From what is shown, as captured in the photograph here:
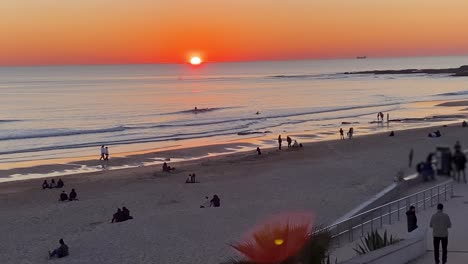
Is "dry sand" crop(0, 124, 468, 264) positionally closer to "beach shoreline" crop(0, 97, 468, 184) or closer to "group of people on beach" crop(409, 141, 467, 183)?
"beach shoreline" crop(0, 97, 468, 184)

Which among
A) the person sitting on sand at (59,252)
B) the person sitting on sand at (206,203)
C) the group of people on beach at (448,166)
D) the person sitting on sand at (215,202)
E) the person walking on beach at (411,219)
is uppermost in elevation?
the group of people on beach at (448,166)

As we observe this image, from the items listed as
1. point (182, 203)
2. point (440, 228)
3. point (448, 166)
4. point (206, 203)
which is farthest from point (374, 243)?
point (182, 203)

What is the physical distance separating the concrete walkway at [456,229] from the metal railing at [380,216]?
252 millimetres

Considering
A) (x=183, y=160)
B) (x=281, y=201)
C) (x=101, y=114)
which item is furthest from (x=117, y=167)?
(x=101, y=114)

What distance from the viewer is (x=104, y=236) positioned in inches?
740

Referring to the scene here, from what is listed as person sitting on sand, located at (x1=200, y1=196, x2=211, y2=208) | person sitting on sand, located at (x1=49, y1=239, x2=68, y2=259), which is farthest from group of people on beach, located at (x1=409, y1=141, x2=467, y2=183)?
person sitting on sand, located at (x1=200, y1=196, x2=211, y2=208)

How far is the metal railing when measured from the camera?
12.8 meters

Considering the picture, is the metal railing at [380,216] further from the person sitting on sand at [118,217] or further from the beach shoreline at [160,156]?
the beach shoreline at [160,156]

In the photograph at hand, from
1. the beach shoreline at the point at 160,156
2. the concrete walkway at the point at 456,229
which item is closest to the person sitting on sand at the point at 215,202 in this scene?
the concrete walkway at the point at 456,229

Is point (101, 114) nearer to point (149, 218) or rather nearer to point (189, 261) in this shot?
point (149, 218)

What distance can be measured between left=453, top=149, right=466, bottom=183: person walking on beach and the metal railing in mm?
10097

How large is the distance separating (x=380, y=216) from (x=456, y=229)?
1613mm

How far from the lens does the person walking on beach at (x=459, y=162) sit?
8.09 feet

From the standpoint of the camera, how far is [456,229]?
1306 centimetres
